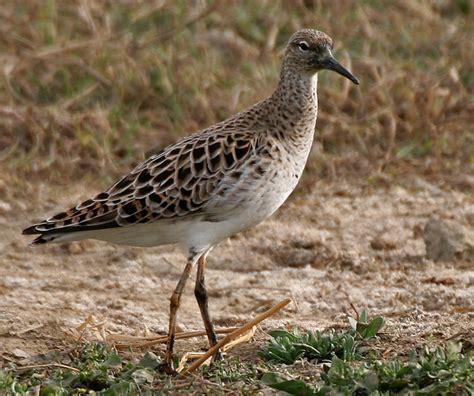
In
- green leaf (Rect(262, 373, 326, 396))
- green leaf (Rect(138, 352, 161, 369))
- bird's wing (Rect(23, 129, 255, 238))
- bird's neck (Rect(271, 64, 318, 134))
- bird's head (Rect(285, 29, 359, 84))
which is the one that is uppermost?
bird's head (Rect(285, 29, 359, 84))

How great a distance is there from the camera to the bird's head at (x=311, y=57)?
6.65 meters

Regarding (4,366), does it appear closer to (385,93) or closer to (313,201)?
(313,201)

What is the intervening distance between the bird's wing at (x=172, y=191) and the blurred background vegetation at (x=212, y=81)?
245 cm

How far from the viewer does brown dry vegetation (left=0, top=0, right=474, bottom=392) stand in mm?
6984

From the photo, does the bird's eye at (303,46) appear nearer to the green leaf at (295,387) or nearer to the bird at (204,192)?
the bird at (204,192)

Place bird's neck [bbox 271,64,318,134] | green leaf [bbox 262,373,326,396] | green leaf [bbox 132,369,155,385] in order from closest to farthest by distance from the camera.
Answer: green leaf [bbox 262,373,326,396] → green leaf [bbox 132,369,155,385] → bird's neck [bbox 271,64,318,134]

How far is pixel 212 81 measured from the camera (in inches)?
387

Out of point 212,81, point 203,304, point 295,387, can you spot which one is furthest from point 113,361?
point 212,81

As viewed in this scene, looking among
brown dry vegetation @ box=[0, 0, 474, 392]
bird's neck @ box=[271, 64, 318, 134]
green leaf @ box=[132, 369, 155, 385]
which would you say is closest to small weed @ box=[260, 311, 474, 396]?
brown dry vegetation @ box=[0, 0, 474, 392]

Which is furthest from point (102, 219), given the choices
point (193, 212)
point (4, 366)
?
point (4, 366)

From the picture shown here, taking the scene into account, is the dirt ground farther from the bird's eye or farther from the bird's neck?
the bird's eye

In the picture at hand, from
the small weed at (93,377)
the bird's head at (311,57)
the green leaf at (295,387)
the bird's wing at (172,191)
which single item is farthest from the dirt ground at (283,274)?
the bird's head at (311,57)

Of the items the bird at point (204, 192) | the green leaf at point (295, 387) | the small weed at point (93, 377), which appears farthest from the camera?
the bird at point (204, 192)

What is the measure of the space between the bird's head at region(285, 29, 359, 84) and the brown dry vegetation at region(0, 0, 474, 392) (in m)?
1.36
